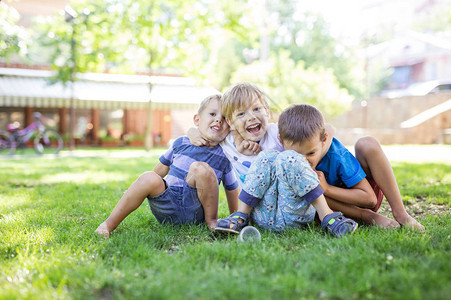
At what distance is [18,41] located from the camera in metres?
5.09

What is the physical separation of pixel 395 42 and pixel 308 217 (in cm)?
3861

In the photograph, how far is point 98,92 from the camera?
17.1 m

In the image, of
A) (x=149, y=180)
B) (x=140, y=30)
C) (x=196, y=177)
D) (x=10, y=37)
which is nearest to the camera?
(x=149, y=180)

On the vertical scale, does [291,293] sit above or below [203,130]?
below

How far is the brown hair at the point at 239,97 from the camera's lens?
8.82 ft

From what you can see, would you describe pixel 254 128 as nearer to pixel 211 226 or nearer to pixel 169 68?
pixel 211 226

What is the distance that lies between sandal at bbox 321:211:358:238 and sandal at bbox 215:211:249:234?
0.52m

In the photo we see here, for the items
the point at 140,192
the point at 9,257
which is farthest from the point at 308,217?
the point at 9,257

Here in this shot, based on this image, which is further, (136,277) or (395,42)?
(395,42)

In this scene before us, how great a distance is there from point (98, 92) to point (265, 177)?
15911 mm

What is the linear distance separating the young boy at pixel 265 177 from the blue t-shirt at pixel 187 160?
0.23 feet

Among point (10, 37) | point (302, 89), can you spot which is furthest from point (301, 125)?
point (302, 89)

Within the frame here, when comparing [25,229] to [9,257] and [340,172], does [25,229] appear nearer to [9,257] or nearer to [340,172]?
[9,257]

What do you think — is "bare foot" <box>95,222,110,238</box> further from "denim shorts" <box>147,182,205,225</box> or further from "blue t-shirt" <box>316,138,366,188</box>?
"blue t-shirt" <box>316,138,366,188</box>
